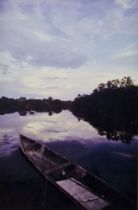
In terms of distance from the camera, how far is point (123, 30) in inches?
116

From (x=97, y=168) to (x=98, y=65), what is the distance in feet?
3.03

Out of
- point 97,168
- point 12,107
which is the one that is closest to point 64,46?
point 12,107

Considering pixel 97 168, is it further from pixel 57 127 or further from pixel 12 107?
Result: pixel 12 107

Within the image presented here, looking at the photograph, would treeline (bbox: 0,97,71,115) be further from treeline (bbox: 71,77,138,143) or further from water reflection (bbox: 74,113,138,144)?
water reflection (bbox: 74,113,138,144)

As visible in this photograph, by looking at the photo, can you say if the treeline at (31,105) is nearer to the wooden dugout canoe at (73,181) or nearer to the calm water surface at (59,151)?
the calm water surface at (59,151)

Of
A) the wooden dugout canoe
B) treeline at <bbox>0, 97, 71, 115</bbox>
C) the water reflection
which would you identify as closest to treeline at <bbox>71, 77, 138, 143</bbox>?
the water reflection

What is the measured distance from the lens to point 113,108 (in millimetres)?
3291

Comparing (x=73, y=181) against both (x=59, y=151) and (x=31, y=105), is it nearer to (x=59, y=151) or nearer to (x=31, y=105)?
(x=59, y=151)

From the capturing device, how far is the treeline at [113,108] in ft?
9.84

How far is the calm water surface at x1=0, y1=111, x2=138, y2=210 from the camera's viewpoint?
2758mm

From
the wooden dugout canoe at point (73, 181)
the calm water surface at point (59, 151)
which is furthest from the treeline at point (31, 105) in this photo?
the wooden dugout canoe at point (73, 181)

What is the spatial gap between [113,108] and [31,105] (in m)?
0.79

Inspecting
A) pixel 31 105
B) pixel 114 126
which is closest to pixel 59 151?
pixel 31 105

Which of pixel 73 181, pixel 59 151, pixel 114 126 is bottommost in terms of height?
pixel 73 181
